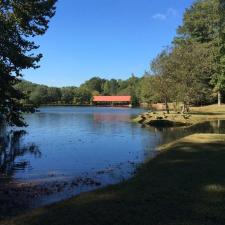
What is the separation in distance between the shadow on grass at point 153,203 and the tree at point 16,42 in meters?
13.2

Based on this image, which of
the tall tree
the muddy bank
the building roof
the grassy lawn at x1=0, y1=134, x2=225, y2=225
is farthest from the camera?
the building roof

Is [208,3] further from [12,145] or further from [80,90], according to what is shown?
[80,90]

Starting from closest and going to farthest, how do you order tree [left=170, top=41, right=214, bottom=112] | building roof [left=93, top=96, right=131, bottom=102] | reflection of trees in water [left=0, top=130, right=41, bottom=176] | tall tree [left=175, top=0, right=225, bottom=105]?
reflection of trees in water [left=0, top=130, right=41, bottom=176], tree [left=170, top=41, right=214, bottom=112], tall tree [left=175, top=0, right=225, bottom=105], building roof [left=93, top=96, right=131, bottom=102]

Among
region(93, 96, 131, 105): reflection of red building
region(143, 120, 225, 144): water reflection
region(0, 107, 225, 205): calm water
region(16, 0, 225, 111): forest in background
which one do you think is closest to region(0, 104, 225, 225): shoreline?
region(0, 107, 225, 205): calm water

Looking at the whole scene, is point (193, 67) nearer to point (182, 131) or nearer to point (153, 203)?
point (182, 131)

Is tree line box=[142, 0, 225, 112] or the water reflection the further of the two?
tree line box=[142, 0, 225, 112]

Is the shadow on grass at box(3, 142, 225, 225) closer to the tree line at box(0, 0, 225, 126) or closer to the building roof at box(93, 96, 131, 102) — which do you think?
the tree line at box(0, 0, 225, 126)

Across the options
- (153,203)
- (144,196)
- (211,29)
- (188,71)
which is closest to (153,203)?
(153,203)

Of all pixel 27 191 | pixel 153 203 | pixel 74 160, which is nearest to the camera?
pixel 153 203

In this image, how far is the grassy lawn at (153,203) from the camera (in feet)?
30.3

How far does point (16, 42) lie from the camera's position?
1043 inches

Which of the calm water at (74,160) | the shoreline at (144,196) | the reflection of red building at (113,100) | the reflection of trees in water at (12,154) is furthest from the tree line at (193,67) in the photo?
the reflection of red building at (113,100)

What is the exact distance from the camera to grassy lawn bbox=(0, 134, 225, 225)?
925 cm

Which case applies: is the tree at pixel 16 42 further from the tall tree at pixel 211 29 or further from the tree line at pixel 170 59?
the tall tree at pixel 211 29
